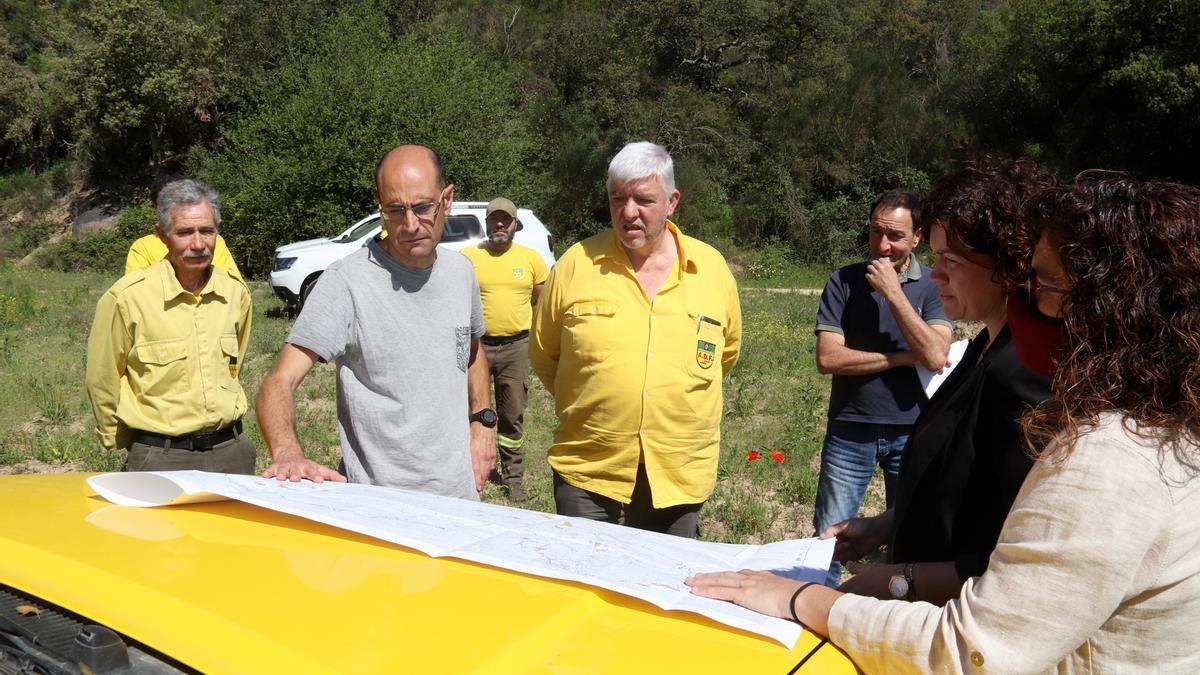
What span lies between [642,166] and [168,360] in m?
2.16

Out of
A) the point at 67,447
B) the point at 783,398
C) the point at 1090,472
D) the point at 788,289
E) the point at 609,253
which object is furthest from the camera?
the point at 788,289

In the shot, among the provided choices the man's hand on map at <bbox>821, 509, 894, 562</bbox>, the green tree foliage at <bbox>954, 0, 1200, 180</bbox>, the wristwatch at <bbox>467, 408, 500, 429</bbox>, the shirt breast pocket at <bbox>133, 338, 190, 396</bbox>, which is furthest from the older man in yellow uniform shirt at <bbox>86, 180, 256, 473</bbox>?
the green tree foliage at <bbox>954, 0, 1200, 180</bbox>

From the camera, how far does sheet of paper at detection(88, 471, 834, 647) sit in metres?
1.74

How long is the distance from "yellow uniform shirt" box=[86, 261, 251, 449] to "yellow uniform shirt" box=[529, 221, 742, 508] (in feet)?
5.09

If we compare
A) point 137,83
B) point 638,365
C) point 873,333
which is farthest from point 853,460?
point 137,83

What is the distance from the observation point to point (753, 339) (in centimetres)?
1345

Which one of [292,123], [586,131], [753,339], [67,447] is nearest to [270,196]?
[292,123]

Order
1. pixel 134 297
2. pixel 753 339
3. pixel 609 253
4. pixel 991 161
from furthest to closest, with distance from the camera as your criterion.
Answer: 1. pixel 753 339
2. pixel 134 297
3. pixel 609 253
4. pixel 991 161

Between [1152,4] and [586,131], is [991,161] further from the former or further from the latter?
[586,131]

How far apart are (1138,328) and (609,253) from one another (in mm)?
2395

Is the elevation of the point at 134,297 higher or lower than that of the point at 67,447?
higher

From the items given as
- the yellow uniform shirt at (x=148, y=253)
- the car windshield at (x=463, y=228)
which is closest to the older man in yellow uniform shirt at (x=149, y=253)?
the yellow uniform shirt at (x=148, y=253)

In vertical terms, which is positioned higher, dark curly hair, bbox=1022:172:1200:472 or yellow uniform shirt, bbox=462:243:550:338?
dark curly hair, bbox=1022:172:1200:472

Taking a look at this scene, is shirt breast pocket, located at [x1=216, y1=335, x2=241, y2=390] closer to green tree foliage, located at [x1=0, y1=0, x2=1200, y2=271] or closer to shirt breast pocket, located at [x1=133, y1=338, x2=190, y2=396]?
shirt breast pocket, located at [x1=133, y1=338, x2=190, y2=396]
